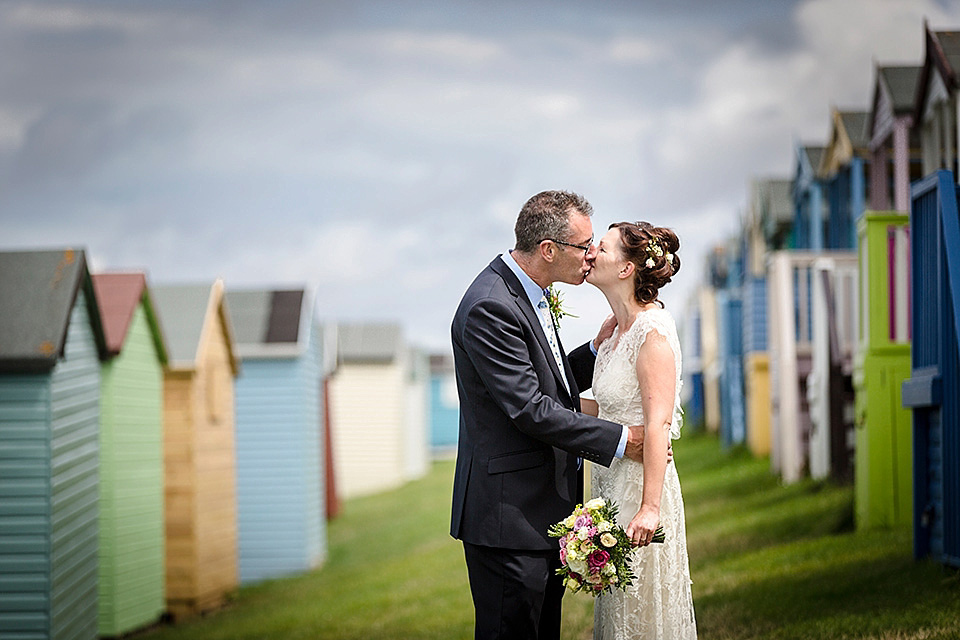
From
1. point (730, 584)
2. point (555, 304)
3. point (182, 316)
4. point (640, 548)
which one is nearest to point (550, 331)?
point (555, 304)

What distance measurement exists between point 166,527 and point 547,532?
10.5 m

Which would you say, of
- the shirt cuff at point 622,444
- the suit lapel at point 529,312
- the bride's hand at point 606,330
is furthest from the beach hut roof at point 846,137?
the shirt cuff at point 622,444

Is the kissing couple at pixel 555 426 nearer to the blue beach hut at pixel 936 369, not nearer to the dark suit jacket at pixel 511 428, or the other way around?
the dark suit jacket at pixel 511 428

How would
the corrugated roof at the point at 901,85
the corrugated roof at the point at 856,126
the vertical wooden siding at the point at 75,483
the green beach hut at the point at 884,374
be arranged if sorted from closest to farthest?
1. the green beach hut at the point at 884,374
2. the vertical wooden siding at the point at 75,483
3. the corrugated roof at the point at 901,85
4. the corrugated roof at the point at 856,126

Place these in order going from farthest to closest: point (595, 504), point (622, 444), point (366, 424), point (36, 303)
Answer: point (366, 424) → point (36, 303) → point (622, 444) → point (595, 504)

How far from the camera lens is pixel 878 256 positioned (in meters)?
9.65

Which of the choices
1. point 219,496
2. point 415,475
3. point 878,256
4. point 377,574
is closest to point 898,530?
point 878,256

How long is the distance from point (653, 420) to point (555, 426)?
0.43m

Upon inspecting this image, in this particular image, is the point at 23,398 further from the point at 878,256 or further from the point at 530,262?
the point at 878,256

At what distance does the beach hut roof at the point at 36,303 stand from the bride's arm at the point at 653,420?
19.8ft

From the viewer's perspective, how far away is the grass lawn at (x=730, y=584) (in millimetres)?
6719

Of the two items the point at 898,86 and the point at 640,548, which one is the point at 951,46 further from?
the point at 640,548

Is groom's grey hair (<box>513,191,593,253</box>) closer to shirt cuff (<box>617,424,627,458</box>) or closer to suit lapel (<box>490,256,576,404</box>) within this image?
suit lapel (<box>490,256,576,404</box>)

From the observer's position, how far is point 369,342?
3612 centimetres
